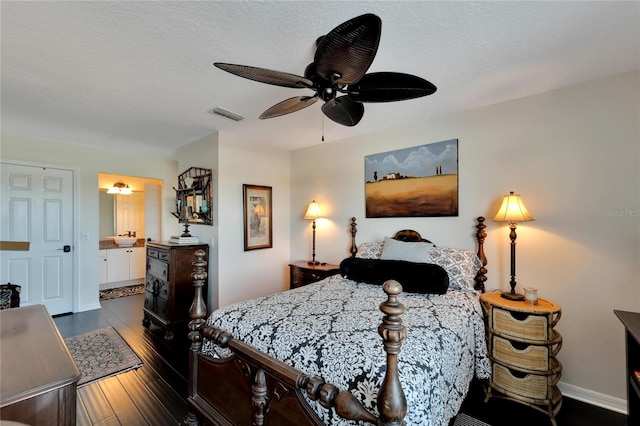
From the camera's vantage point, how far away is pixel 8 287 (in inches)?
119

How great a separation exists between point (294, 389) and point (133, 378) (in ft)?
6.65

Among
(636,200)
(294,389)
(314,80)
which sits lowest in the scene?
(294,389)

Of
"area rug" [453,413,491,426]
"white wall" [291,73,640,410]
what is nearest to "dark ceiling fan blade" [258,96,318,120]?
"white wall" [291,73,640,410]

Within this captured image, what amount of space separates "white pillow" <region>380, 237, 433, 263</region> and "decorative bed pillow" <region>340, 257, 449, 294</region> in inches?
7.3

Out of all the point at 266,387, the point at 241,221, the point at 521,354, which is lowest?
the point at 521,354

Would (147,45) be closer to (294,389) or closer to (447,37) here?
(447,37)

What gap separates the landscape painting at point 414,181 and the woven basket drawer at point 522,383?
4.78 feet

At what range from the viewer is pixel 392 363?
1018mm

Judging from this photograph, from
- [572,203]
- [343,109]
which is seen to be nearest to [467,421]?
[572,203]

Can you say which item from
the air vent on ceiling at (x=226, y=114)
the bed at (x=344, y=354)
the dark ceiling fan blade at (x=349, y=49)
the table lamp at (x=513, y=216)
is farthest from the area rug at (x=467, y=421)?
the air vent on ceiling at (x=226, y=114)

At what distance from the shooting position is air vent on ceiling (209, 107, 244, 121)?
2.87 m

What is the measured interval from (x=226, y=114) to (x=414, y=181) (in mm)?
2239

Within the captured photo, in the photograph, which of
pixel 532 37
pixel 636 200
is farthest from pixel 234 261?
pixel 636 200

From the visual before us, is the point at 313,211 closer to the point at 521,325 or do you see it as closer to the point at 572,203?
the point at 521,325
